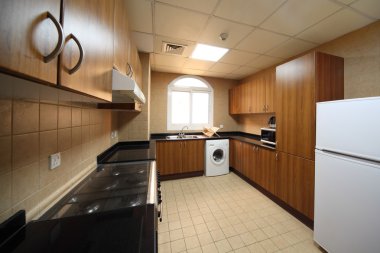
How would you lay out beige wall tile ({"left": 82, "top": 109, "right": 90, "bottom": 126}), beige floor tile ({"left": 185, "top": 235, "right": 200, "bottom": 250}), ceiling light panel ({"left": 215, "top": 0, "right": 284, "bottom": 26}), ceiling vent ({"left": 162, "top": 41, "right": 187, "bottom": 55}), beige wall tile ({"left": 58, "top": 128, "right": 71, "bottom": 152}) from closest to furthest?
beige wall tile ({"left": 58, "top": 128, "right": 71, "bottom": 152}) < beige wall tile ({"left": 82, "top": 109, "right": 90, "bottom": 126}) < ceiling light panel ({"left": 215, "top": 0, "right": 284, "bottom": 26}) < beige floor tile ({"left": 185, "top": 235, "right": 200, "bottom": 250}) < ceiling vent ({"left": 162, "top": 41, "right": 187, "bottom": 55})

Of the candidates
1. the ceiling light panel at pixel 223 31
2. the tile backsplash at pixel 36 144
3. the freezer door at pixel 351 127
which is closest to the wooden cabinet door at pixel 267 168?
the freezer door at pixel 351 127

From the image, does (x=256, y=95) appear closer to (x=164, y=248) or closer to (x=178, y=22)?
(x=178, y=22)

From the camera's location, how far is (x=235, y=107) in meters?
3.88

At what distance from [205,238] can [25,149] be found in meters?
1.78

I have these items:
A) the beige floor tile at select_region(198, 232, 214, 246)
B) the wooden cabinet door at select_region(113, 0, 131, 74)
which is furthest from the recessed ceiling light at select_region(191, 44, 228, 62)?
the beige floor tile at select_region(198, 232, 214, 246)

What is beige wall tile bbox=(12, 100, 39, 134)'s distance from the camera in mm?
688

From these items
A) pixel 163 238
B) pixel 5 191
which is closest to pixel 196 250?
pixel 163 238

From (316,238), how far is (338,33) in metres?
2.48

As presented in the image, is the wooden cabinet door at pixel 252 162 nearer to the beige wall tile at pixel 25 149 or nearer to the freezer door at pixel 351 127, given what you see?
the freezer door at pixel 351 127

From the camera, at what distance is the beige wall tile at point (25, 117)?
0.69m

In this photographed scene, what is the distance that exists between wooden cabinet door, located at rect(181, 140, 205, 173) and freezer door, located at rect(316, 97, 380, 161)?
2.16 meters

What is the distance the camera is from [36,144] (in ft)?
2.60

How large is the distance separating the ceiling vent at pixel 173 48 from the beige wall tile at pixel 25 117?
6.21 ft

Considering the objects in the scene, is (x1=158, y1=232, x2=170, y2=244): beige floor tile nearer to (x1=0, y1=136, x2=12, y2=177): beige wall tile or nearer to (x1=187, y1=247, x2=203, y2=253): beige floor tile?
(x1=187, y1=247, x2=203, y2=253): beige floor tile
